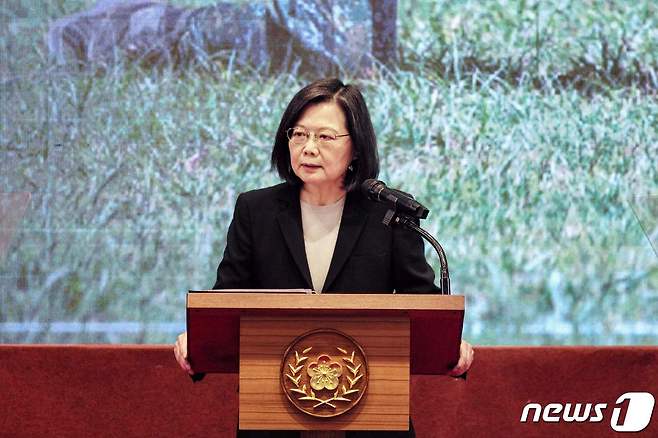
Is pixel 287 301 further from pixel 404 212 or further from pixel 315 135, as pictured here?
pixel 315 135

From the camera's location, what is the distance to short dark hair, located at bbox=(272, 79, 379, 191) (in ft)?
7.87

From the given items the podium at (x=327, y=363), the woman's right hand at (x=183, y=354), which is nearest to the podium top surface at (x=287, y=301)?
the podium at (x=327, y=363)

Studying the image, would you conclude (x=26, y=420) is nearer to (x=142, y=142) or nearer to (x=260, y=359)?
(x=142, y=142)

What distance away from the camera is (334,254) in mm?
2328

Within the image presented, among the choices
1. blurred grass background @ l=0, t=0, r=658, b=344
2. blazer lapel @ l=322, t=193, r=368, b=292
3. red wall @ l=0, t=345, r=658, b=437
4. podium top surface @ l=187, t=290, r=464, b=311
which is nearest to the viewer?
podium top surface @ l=187, t=290, r=464, b=311

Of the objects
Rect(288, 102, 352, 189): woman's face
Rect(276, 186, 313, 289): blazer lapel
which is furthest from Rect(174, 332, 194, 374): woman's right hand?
Rect(288, 102, 352, 189): woman's face

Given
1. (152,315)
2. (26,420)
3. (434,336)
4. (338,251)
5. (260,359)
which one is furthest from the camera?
(152,315)

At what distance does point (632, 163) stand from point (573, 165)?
0.76 feet

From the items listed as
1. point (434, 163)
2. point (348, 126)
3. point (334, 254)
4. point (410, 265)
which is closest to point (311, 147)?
point (348, 126)

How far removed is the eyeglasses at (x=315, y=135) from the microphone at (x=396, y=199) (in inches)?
8.1

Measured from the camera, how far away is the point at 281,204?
2443 millimetres

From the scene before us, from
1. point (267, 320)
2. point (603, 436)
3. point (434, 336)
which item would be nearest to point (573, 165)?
point (603, 436)

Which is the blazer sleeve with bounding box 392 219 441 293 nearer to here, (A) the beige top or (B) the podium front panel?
(A) the beige top

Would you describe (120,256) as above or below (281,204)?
below
